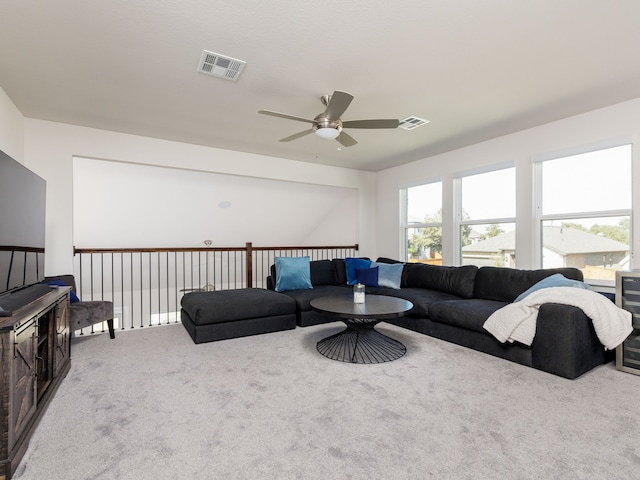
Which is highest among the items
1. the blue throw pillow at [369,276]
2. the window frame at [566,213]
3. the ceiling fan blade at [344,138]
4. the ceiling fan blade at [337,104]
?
the ceiling fan blade at [337,104]

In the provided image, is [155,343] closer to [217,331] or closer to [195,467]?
[217,331]

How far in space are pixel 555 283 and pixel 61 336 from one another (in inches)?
167

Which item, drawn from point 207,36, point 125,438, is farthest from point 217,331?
point 207,36

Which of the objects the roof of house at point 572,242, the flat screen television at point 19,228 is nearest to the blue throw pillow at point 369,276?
the roof of house at point 572,242

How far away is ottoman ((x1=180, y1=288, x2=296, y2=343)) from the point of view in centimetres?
353

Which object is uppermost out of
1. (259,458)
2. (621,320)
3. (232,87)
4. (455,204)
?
(232,87)

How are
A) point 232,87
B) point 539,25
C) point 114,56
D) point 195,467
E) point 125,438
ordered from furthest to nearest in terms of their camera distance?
point 232,87 < point 114,56 < point 539,25 < point 125,438 < point 195,467

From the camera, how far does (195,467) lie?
1.61m

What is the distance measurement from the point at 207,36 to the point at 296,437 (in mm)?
2531

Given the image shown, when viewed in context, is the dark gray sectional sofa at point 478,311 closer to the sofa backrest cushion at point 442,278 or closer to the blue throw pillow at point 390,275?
the sofa backrest cushion at point 442,278

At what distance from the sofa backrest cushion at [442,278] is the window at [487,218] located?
0.60 metres

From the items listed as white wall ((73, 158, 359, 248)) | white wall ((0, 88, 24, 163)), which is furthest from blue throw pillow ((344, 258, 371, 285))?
white wall ((0, 88, 24, 163))

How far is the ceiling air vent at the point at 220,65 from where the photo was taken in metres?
2.49

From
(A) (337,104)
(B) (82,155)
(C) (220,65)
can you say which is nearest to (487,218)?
(A) (337,104)
